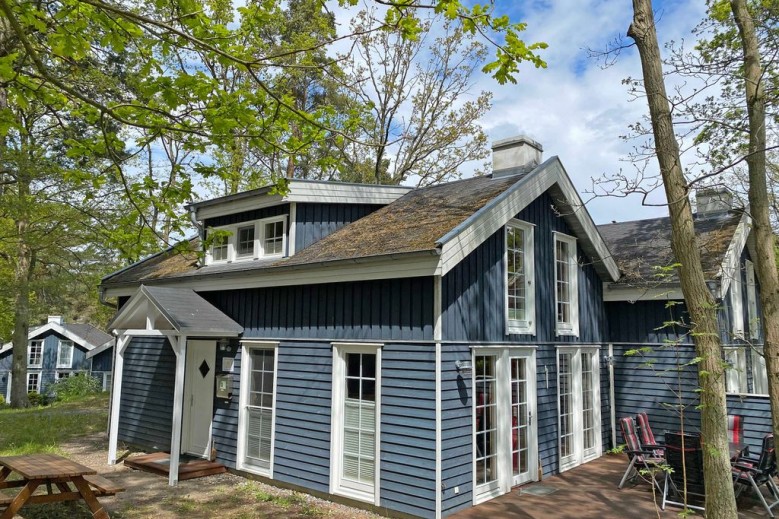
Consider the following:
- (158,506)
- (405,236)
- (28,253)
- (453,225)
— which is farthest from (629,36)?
(28,253)

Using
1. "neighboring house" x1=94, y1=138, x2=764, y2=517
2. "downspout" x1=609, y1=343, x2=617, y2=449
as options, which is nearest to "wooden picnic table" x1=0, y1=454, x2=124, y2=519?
"neighboring house" x1=94, y1=138, x2=764, y2=517

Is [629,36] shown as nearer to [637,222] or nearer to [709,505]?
[709,505]

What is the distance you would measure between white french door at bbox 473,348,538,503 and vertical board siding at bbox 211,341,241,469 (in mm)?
4334

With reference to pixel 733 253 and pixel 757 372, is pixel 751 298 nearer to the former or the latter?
pixel 757 372

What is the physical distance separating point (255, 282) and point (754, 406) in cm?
910

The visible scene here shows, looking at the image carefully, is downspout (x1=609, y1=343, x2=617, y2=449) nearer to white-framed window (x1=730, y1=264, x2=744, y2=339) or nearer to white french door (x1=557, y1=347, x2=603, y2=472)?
white french door (x1=557, y1=347, x2=603, y2=472)

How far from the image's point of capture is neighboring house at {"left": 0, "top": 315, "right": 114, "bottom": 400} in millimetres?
32969

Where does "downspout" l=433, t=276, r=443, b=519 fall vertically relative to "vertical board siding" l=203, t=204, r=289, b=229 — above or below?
below

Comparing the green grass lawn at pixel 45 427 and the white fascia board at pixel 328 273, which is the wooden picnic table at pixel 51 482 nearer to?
the white fascia board at pixel 328 273

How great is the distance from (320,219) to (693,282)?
6.69m

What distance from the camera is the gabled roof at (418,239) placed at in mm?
7285

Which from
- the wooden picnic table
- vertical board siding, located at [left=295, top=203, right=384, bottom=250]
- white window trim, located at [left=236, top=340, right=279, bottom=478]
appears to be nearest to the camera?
Answer: the wooden picnic table

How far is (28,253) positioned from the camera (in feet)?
61.7

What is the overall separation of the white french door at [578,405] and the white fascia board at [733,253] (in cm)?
268
